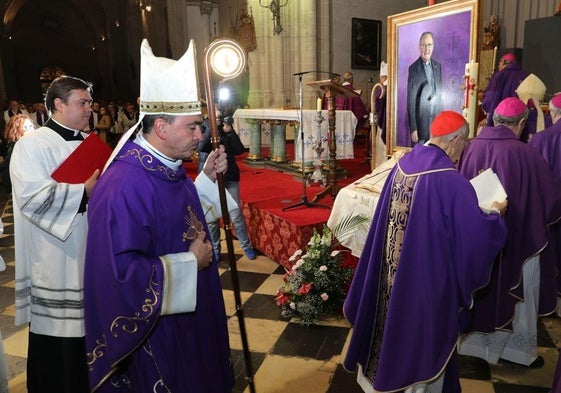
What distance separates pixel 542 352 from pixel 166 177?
10.1 ft

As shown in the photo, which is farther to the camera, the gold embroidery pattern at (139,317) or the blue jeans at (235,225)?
the blue jeans at (235,225)

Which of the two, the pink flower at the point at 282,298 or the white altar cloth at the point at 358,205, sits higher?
the white altar cloth at the point at 358,205

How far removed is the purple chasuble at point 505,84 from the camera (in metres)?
6.74

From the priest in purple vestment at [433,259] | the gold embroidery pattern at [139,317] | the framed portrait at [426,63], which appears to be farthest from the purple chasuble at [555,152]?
the gold embroidery pattern at [139,317]

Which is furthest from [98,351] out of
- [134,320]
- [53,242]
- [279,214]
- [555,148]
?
[555,148]

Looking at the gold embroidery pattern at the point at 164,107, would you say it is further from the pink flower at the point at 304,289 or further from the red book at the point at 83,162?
the pink flower at the point at 304,289

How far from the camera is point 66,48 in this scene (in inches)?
975

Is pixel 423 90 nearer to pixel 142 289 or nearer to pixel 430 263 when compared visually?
pixel 430 263

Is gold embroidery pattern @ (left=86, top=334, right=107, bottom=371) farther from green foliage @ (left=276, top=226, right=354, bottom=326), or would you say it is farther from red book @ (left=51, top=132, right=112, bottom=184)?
green foliage @ (left=276, top=226, right=354, bottom=326)

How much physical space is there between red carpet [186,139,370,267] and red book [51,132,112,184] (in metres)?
2.64

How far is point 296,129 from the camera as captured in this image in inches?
325

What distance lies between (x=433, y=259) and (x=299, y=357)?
149cm

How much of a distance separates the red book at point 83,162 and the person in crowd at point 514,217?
2.39 meters

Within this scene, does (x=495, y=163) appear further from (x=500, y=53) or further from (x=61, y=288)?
(x=500, y=53)
